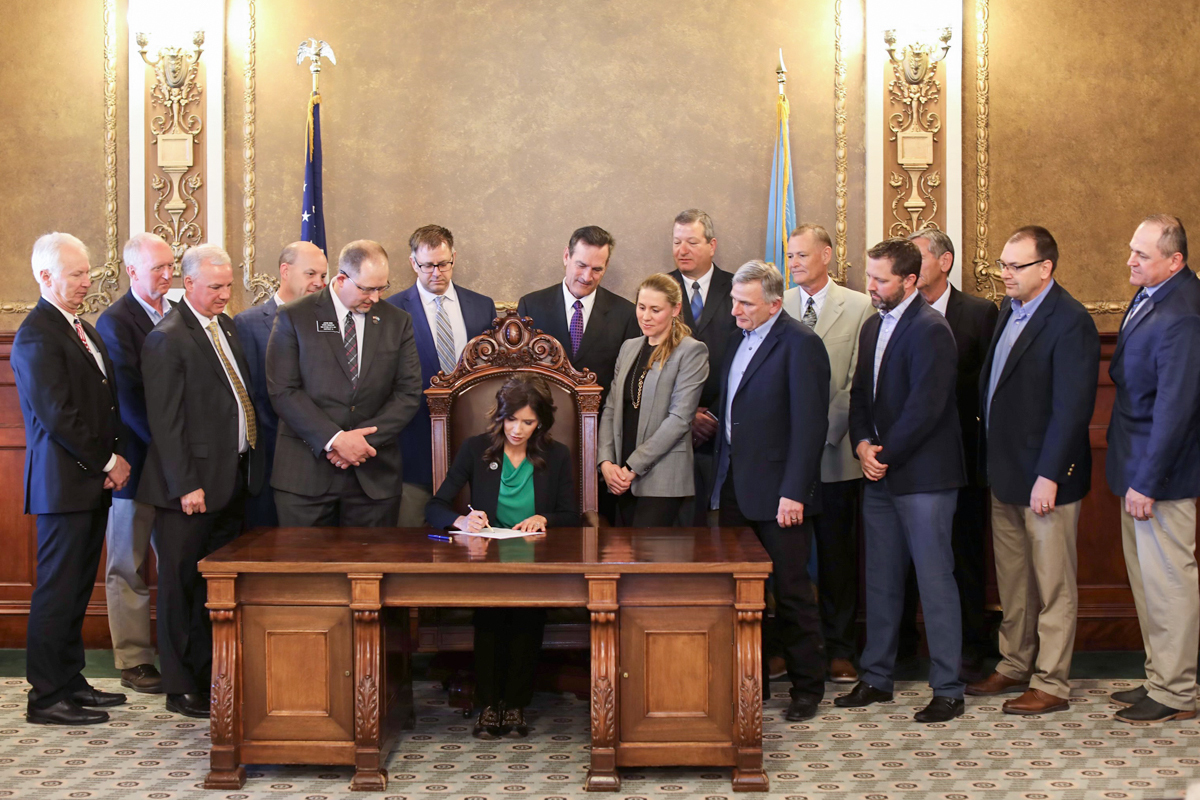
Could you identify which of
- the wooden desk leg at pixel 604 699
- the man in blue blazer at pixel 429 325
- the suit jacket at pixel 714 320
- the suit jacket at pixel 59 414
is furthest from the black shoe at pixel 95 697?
the suit jacket at pixel 714 320

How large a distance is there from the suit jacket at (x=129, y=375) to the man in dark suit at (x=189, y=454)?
295mm

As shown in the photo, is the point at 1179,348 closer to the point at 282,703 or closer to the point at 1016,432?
the point at 1016,432

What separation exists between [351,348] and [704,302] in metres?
1.62

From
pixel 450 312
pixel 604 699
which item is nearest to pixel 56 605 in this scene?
pixel 450 312

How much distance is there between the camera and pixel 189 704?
418 centimetres

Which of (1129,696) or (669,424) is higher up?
(669,424)

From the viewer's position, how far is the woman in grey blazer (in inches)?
170

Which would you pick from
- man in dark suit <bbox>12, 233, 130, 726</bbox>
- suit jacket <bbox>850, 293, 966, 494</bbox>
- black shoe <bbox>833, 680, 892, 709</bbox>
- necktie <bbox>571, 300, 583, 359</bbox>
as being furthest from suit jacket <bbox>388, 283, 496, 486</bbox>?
black shoe <bbox>833, 680, 892, 709</bbox>

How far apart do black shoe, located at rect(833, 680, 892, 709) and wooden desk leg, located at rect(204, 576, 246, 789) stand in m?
2.15

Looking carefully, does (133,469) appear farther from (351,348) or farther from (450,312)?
(450,312)

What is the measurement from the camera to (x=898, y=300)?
13.8 ft

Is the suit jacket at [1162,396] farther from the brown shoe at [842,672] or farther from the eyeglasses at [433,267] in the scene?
the eyeglasses at [433,267]

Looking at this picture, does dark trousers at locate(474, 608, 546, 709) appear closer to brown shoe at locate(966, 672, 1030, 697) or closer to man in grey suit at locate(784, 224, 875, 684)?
man in grey suit at locate(784, 224, 875, 684)

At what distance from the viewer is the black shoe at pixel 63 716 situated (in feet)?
13.4
